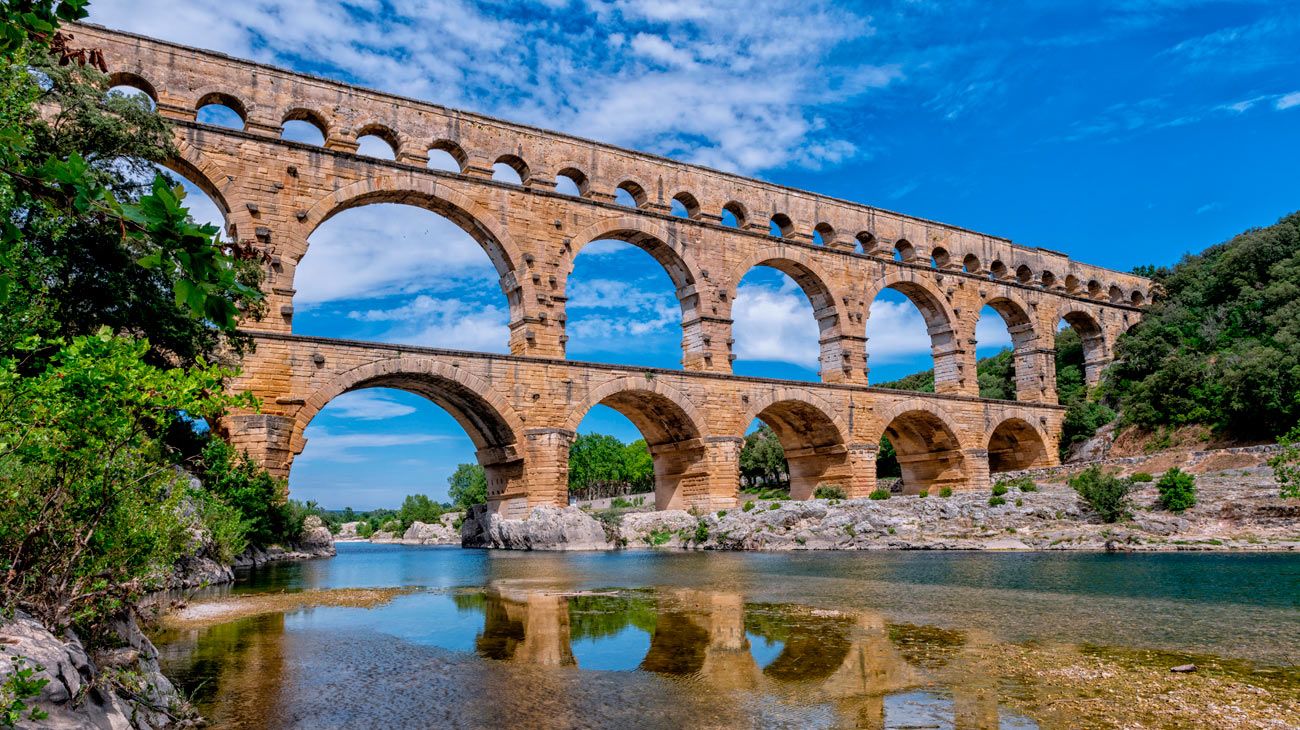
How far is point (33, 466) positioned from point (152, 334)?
1149 centimetres

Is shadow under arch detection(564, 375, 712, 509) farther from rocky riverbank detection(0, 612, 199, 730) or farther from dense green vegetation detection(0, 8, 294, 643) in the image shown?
rocky riverbank detection(0, 612, 199, 730)

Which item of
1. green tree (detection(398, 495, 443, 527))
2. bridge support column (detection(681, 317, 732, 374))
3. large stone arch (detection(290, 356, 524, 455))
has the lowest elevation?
green tree (detection(398, 495, 443, 527))

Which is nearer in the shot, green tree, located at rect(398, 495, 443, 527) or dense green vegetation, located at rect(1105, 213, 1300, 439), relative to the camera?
dense green vegetation, located at rect(1105, 213, 1300, 439)

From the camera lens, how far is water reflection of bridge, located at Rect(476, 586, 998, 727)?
4.48 m

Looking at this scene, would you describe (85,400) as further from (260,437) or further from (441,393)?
(441,393)

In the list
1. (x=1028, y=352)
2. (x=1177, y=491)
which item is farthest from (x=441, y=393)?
(x=1028, y=352)

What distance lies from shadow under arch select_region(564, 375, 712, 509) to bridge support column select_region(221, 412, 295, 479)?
24.1 ft

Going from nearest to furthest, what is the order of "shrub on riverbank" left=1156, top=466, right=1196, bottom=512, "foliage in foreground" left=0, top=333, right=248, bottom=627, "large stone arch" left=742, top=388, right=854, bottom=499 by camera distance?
1. "foliage in foreground" left=0, top=333, right=248, bottom=627
2. "shrub on riverbank" left=1156, top=466, right=1196, bottom=512
3. "large stone arch" left=742, top=388, right=854, bottom=499

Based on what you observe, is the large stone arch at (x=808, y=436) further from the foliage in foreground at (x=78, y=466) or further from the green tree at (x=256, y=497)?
the foliage in foreground at (x=78, y=466)

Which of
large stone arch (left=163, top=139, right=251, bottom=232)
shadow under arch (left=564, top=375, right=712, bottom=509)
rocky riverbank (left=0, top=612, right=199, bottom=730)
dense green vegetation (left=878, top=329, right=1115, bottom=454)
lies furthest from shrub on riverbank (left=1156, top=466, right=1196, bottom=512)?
large stone arch (left=163, top=139, right=251, bottom=232)

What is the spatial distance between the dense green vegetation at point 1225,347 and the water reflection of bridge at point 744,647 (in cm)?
2306

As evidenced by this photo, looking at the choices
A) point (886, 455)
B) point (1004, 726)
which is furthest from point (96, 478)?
point (886, 455)

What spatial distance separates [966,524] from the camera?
19.0 meters

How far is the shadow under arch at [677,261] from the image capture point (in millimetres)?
24062
